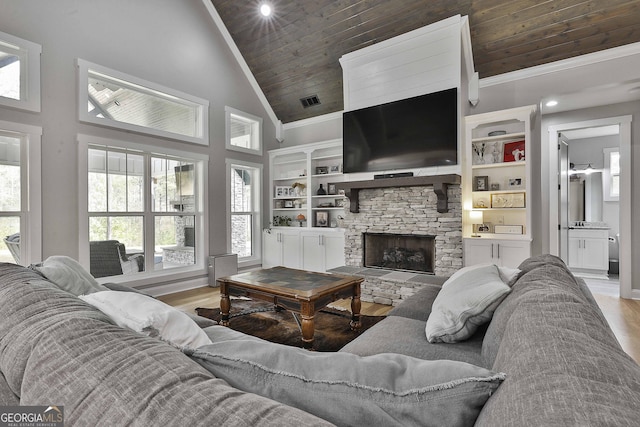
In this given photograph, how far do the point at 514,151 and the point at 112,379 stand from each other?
4.74 m

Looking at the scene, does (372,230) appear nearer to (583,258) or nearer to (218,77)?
(218,77)

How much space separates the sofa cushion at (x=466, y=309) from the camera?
1.56 metres

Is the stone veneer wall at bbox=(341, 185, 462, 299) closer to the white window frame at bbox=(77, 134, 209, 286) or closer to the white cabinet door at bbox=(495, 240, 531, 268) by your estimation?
the white cabinet door at bbox=(495, 240, 531, 268)

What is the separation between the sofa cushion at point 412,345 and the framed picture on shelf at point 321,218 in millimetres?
3911

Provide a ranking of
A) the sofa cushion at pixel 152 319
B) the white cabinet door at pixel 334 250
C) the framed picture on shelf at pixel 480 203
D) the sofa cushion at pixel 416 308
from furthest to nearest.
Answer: the white cabinet door at pixel 334 250 → the framed picture on shelf at pixel 480 203 → the sofa cushion at pixel 416 308 → the sofa cushion at pixel 152 319

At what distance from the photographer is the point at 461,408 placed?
2.11 feet

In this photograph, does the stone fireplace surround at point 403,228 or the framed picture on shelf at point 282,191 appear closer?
the stone fireplace surround at point 403,228

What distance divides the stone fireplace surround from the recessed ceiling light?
9.42 feet

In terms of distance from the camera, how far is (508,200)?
4270 millimetres

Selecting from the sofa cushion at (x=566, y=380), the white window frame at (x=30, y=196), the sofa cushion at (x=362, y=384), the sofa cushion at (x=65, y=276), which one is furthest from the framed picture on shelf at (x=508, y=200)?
the white window frame at (x=30, y=196)

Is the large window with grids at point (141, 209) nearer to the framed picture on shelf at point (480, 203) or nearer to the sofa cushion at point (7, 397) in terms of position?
the sofa cushion at point (7, 397)

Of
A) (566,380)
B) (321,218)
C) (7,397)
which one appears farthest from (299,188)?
(566,380)

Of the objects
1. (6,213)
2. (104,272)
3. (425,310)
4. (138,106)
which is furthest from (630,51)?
(6,213)
